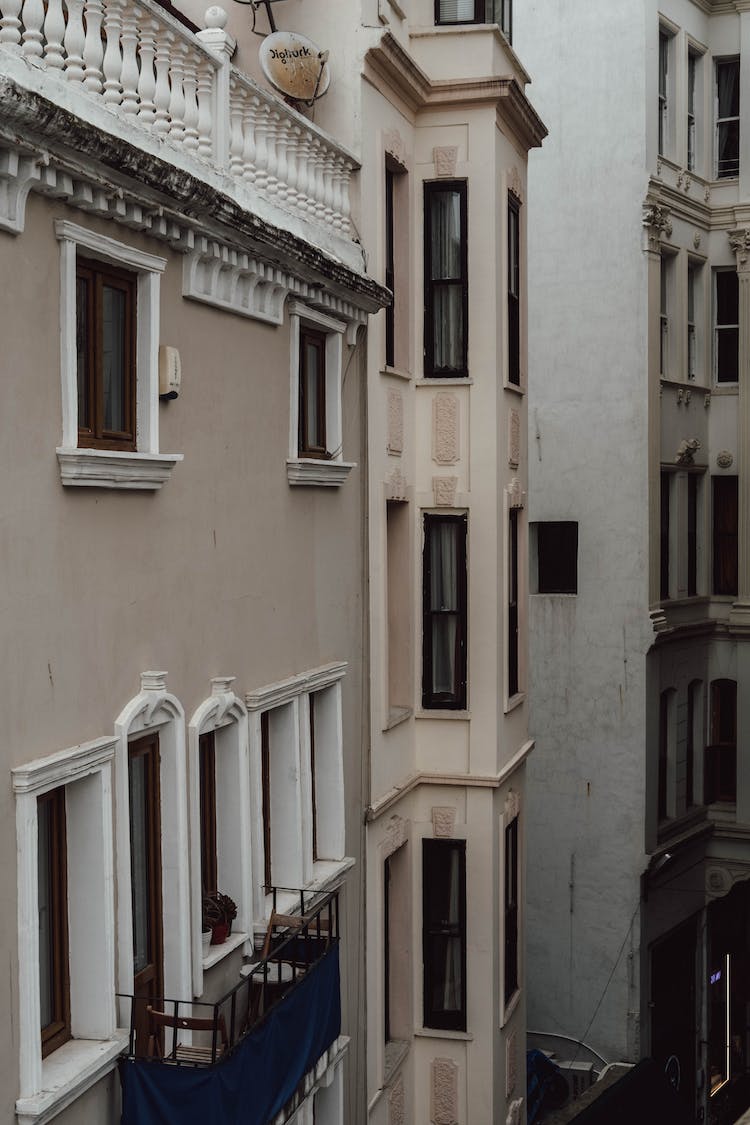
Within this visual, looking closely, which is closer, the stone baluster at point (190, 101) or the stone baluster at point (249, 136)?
the stone baluster at point (190, 101)

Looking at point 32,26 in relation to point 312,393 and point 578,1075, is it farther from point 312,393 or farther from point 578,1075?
point 578,1075

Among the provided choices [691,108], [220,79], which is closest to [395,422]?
[220,79]

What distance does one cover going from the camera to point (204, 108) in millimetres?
11688

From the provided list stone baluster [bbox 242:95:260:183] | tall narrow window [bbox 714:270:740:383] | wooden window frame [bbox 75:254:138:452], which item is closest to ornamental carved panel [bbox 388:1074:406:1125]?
wooden window frame [bbox 75:254:138:452]

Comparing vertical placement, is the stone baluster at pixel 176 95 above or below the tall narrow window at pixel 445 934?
above

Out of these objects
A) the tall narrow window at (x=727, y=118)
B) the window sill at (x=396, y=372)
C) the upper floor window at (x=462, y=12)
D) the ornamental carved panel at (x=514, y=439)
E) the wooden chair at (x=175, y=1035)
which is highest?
the tall narrow window at (x=727, y=118)

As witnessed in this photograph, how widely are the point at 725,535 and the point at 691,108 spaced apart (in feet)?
30.5

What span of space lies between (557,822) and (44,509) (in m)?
21.6

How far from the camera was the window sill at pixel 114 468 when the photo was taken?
9.38 m

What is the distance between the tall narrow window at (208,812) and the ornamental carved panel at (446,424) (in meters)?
6.86

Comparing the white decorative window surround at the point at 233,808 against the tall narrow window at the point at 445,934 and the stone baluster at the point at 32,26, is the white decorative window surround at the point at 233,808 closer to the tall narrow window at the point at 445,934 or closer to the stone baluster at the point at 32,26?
the stone baluster at the point at 32,26

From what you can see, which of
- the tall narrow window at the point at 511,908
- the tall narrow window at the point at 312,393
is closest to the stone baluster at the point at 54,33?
the tall narrow window at the point at 312,393

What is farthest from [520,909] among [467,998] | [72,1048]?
[72,1048]

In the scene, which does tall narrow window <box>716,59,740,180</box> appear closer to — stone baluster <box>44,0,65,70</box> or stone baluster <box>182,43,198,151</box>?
stone baluster <box>182,43,198,151</box>
